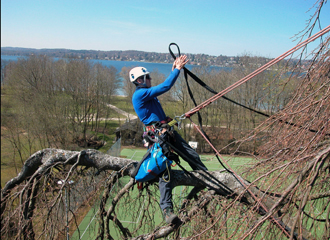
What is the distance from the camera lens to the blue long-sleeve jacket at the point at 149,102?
10.3 feet

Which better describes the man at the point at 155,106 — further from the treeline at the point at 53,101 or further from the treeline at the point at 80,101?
the treeline at the point at 53,101

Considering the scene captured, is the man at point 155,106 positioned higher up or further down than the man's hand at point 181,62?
further down

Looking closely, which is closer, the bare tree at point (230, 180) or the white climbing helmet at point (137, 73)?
the bare tree at point (230, 180)

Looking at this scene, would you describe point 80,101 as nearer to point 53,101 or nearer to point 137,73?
point 53,101

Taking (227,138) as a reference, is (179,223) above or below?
above

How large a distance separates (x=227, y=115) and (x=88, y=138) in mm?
14177

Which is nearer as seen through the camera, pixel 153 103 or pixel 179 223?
pixel 179 223

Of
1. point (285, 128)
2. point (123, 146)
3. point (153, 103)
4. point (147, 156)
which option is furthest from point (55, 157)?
point (123, 146)

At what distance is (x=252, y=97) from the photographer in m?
20.6

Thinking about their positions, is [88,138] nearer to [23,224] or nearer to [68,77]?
[68,77]

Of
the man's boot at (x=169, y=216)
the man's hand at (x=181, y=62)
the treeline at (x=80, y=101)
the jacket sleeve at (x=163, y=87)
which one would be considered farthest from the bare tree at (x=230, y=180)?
the treeline at (x=80, y=101)

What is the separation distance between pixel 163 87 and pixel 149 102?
43 centimetres

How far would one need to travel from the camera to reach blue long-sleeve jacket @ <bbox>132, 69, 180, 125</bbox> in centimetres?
314

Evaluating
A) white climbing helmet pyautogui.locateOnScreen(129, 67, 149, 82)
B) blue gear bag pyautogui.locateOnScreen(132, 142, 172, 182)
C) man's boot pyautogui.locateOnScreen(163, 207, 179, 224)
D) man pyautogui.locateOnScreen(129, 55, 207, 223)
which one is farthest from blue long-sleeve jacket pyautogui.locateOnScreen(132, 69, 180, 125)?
man's boot pyautogui.locateOnScreen(163, 207, 179, 224)
